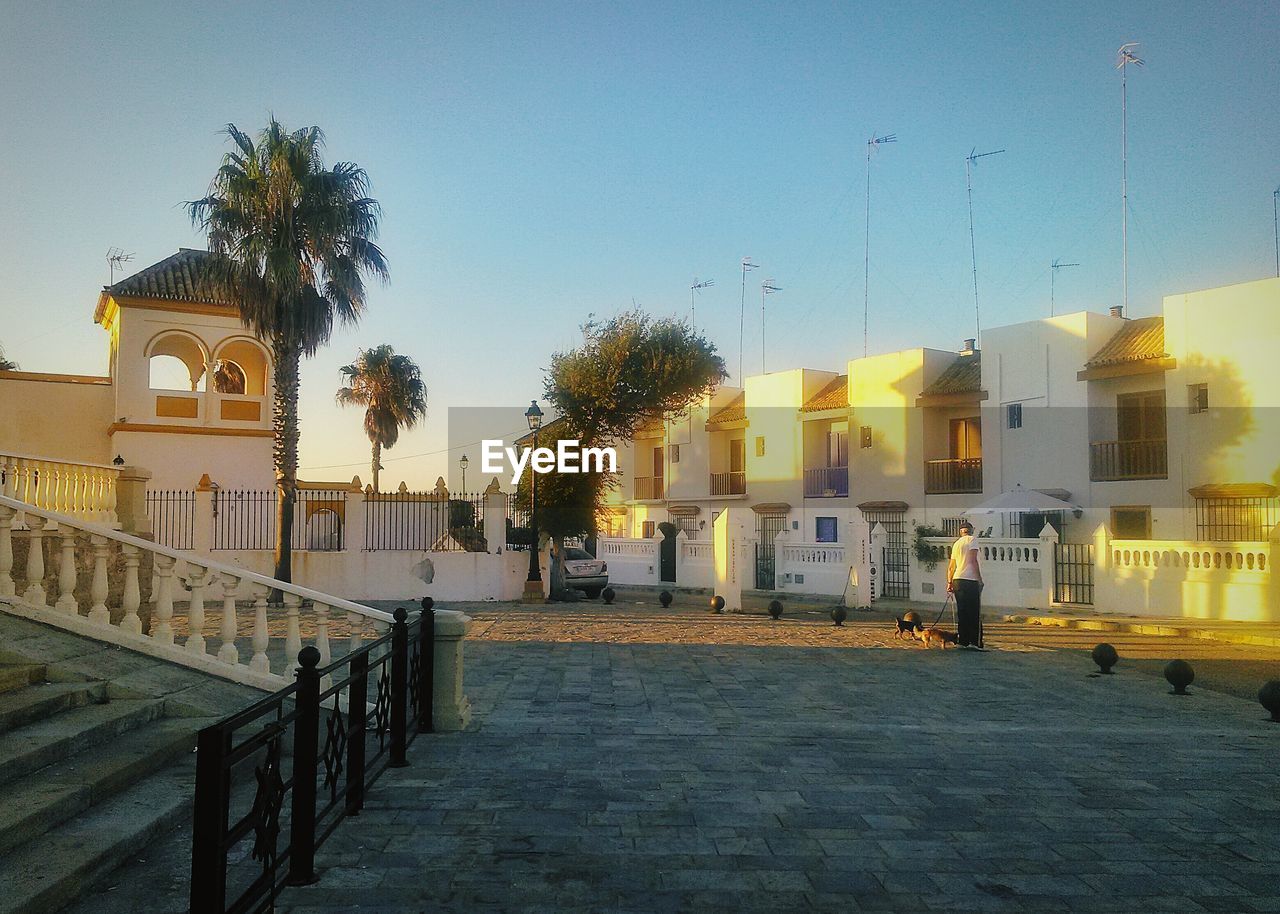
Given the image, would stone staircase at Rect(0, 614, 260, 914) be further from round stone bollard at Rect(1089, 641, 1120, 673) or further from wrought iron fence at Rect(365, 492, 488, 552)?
wrought iron fence at Rect(365, 492, 488, 552)

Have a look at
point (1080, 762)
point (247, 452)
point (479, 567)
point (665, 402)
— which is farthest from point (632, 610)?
point (1080, 762)

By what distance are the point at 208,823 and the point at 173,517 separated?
2090cm

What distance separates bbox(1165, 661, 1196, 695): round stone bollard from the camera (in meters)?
10.4

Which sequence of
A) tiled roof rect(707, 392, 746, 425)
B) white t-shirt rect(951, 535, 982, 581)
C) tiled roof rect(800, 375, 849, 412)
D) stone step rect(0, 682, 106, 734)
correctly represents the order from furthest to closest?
tiled roof rect(707, 392, 746, 425) < tiled roof rect(800, 375, 849, 412) < white t-shirt rect(951, 535, 982, 581) < stone step rect(0, 682, 106, 734)

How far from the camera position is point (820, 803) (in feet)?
Answer: 19.2

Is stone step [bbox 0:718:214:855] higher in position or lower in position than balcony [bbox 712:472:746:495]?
lower

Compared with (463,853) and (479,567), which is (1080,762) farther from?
(479,567)

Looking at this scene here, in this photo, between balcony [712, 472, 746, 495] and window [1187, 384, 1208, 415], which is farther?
balcony [712, 472, 746, 495]

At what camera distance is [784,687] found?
10508 millimetres

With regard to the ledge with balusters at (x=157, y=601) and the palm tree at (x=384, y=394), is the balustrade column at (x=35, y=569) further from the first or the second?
the palm tree at (x=384, y=394)

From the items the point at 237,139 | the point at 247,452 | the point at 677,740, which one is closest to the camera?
the point at 677,740

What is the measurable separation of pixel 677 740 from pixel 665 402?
23.4 metres

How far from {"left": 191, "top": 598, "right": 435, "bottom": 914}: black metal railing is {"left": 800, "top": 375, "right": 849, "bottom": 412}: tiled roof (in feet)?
95.6

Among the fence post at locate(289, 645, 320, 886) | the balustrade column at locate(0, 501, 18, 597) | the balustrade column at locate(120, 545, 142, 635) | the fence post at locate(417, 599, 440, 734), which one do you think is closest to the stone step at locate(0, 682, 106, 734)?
the balustrade column at locate(120, 545, 142, 635)
